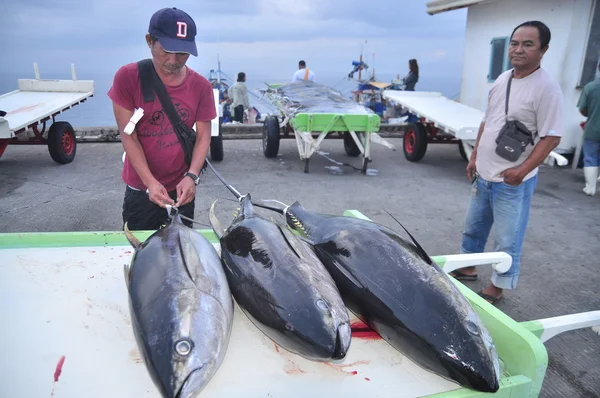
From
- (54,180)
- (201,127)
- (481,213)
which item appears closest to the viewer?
(201,127)

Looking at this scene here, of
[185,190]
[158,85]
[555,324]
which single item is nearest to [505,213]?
[555,324]

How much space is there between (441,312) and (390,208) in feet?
15.4

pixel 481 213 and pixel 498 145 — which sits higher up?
pixel 498 145

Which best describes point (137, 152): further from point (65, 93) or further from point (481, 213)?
point (65, 93)

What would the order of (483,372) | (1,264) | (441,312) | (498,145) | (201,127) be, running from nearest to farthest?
(483,372) < (441,312) < (1,264) < (201,127) < (498,145)

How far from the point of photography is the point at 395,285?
1407 millimetres

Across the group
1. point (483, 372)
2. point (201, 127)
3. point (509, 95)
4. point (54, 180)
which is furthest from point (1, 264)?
point (54, 180)

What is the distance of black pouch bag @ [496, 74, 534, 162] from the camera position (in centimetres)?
297

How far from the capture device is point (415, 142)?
845cm

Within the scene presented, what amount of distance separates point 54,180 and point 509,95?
6697mm

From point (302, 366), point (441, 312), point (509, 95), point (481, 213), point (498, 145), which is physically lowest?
point (481, 213)

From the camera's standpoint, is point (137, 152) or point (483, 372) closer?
point (483, 372)

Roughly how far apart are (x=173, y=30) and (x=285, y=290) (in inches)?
63.1

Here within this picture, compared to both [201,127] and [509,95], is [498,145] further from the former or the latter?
[201,127]
